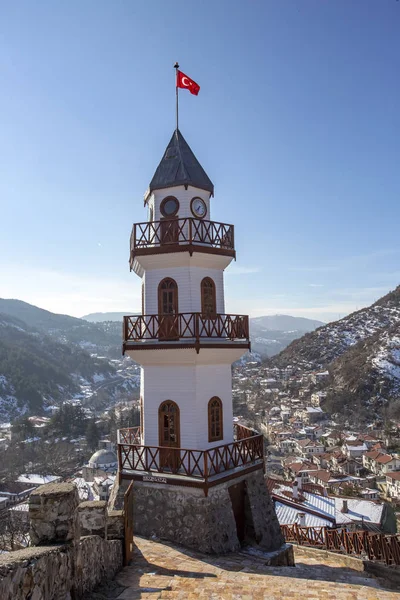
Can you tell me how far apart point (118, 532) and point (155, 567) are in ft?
4.19

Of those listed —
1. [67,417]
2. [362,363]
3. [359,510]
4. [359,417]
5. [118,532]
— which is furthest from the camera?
[362,363]

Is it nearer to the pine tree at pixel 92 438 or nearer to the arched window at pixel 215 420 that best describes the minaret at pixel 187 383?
the arched window at pixel 215 420

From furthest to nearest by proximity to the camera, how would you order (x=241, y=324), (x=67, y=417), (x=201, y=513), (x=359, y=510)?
(x=67, y=417)
(x=359, y=510)
(x=241, y=324)
(x=201, y=513)

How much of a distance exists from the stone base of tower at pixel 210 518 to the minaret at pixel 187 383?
3 cm

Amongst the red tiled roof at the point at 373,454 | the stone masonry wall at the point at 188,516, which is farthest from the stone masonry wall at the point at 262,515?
the red tiled roof at the point at 373,454

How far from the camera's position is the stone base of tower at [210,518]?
1260cm

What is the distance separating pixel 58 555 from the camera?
19.5 feet

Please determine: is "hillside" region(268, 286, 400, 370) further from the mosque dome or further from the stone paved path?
the stone paved path

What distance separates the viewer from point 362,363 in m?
132

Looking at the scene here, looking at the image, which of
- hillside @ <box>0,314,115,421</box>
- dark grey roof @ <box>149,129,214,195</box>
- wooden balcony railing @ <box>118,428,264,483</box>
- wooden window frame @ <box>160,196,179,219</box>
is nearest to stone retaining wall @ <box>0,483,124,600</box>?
wooden balcony railing @ <box>118,428,264,483</box>

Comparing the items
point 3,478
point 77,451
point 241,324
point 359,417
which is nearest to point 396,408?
point 359,417

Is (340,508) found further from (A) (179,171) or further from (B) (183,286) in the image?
(A) (179,171)

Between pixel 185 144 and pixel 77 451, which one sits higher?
pixel 185 144

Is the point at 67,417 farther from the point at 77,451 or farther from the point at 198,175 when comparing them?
the point at 198,175
